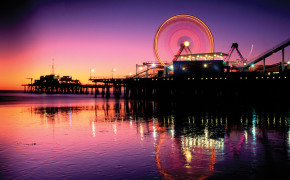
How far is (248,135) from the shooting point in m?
15.8

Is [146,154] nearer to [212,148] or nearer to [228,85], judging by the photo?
[212,148]

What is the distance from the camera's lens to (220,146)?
12.7 meters

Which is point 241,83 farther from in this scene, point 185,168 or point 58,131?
point 185,168

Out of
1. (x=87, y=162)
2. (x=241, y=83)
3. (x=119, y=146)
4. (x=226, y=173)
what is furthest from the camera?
(x=241, y=83)

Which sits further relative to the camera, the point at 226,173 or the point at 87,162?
the point at 87,162

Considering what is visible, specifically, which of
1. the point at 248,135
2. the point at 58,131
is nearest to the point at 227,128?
the point at 248,135

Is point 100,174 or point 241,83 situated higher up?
point 241,83

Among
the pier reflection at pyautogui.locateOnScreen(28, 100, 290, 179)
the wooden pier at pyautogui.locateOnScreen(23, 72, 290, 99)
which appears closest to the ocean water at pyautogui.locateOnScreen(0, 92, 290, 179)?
the pier reflection at pyautogui.locateOnScreen(28, 100, 290, 179)

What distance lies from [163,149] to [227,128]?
7.69 metres

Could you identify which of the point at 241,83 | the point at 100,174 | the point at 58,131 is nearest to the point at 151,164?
the point at 100,174

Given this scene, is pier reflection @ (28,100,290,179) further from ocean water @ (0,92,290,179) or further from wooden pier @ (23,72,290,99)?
wooden pier @ (23,72,290,99)

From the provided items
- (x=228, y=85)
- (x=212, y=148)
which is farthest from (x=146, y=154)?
(x=228, y=85)

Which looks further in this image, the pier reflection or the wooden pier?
the wooden pier

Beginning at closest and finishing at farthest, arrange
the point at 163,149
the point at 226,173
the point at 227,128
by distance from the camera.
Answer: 1. the point at 226,173
2. the point at 163,149
3. the point at 227,128
